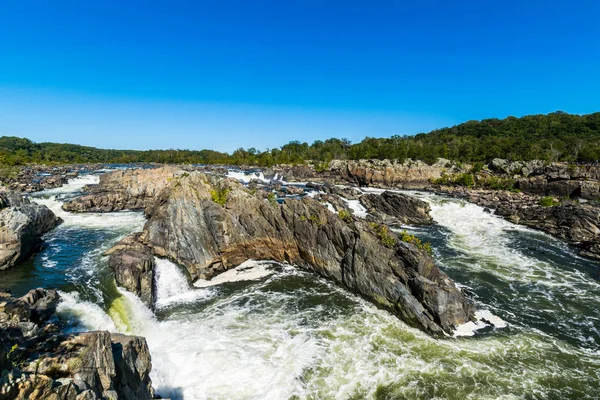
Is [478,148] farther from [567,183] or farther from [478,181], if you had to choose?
[567,183]

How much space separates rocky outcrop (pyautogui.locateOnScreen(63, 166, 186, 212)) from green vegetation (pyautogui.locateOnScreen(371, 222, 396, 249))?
28.9 meters

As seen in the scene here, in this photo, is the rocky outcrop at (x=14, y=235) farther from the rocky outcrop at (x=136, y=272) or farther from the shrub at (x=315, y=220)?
the shrub at (x=315, y=220)

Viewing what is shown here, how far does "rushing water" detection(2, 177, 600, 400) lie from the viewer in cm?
1488

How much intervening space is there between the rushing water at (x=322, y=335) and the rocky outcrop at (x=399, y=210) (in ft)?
58.1

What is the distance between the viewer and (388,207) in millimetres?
50469

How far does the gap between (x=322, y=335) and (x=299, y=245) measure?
1043 cm

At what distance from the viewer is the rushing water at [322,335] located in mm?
14875

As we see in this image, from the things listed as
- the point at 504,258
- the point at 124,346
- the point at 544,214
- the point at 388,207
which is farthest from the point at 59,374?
the point at 544,214

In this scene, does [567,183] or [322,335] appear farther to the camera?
[567,183]

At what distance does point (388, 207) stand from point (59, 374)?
47.7 metres

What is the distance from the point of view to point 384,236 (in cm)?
2447

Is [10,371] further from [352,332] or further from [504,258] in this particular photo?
[504,258]

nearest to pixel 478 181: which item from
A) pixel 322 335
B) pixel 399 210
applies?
pixel 399 210

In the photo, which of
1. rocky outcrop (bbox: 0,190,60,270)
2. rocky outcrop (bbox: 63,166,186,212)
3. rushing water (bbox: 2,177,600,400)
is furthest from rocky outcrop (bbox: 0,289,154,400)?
rocky outcrop (bbox: 63,166,186,212)
